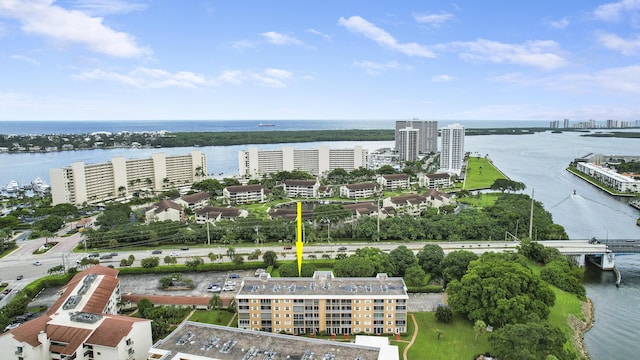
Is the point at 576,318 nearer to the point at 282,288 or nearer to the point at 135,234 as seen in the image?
the point at 282,288

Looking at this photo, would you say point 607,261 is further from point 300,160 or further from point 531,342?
point 300,160

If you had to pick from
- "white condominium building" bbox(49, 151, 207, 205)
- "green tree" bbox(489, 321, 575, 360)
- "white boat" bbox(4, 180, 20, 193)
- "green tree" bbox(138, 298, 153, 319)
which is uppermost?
"white condominium building" bbox(49, 151, 207, 205)

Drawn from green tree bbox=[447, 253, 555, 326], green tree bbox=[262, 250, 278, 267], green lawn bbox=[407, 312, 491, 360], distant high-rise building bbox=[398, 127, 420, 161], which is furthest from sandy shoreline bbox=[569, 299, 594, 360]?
distant high-rise building bbox=[398, 127, 420, 161]

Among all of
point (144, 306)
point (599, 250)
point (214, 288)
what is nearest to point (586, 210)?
point (599, 250)

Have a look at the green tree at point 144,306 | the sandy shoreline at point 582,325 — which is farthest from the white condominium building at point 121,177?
the sandy shoreline at point 582,325

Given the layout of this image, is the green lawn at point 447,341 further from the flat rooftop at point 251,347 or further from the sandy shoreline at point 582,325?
the flat rooftop at point 251,347

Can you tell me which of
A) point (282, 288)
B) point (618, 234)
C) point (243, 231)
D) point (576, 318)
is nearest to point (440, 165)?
point (618, 234)

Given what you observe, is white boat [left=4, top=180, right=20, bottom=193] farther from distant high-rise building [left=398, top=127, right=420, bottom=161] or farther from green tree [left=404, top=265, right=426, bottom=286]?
distant high-rise building [left=398, top=127, right=420, bottom=161]
